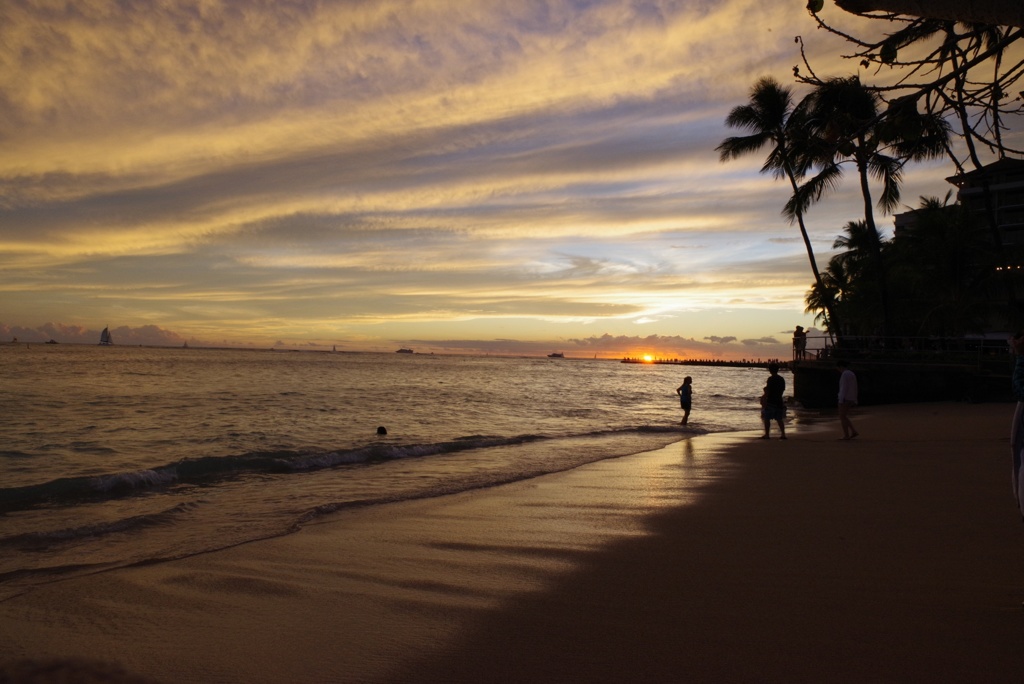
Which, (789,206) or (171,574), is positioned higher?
(789,206)

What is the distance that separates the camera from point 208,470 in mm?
11508

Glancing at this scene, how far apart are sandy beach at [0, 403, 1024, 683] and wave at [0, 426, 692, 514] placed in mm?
3929

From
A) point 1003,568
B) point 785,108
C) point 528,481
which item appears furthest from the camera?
point 785,108

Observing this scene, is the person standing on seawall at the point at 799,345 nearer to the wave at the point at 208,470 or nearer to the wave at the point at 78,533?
the wave at the point at 208,470

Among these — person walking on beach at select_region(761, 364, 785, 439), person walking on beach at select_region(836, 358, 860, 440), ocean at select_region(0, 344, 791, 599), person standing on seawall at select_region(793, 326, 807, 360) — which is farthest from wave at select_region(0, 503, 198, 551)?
person standing on seawall at select_region(793, 326, 807, 360)

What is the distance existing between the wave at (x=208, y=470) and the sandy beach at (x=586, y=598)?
3.93 meters

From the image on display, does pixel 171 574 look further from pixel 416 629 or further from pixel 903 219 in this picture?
pixel 903 219

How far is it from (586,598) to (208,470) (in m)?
8.89

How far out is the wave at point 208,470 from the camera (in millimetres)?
8953

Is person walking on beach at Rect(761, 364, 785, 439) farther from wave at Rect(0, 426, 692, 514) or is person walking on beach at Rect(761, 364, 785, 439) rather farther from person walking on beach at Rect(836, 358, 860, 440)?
wave at Rect(0, 426, 692, 514)

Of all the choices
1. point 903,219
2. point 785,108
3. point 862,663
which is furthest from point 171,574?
point 903,219

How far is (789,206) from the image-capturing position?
33.1 m

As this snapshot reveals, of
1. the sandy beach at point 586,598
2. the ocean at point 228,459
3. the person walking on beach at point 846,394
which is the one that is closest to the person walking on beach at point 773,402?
the person walking on beach at point 846,394

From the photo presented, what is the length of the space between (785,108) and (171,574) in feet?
123
